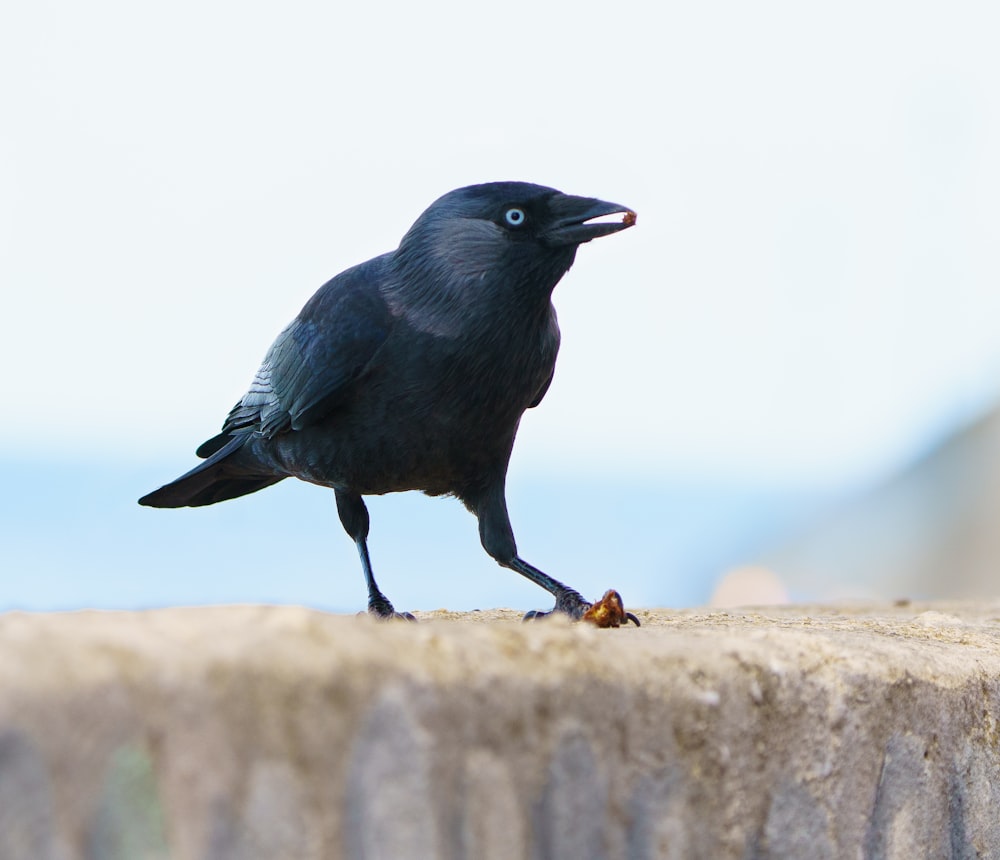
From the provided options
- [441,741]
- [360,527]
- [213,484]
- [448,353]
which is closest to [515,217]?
[448,353]

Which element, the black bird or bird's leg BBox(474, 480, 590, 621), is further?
bird's leg BBox(474, 480, 590, 621)

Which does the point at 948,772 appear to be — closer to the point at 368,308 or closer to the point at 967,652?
the point at 967,652

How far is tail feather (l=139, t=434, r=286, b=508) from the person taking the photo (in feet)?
13.2

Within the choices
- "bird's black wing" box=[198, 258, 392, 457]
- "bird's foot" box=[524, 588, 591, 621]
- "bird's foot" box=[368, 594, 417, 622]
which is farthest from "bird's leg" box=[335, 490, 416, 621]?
"bird's foot" box=[524, 588, 591, 621]

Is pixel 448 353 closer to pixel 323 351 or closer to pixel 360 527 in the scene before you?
pixel 323 351

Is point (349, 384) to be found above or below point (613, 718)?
above

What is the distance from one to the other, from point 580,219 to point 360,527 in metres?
1.19

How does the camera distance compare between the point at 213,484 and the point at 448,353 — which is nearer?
the point at 448,353

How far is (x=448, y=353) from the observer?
10.1 feet

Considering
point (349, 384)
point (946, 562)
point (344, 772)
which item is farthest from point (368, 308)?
point (946, 562)

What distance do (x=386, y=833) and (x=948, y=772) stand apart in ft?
4.49

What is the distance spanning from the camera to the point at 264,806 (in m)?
1.41

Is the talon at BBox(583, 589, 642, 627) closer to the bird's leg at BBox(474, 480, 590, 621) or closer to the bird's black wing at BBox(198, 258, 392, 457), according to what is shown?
the bird's leg at BBox(474, 480, 590, 621)

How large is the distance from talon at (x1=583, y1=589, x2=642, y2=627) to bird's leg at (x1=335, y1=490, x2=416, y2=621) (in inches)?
41.1
